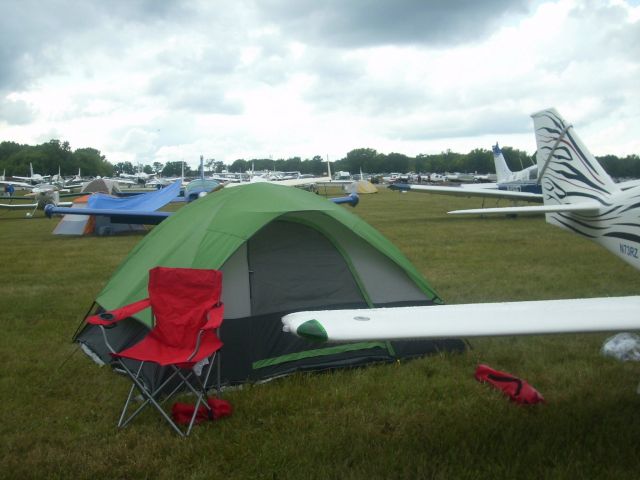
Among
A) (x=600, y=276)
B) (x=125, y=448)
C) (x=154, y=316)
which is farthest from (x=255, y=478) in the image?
(x=600, y=276)

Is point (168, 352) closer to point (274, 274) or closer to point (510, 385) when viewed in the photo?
point (274, 274)

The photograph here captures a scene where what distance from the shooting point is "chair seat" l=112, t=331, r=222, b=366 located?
309 cm

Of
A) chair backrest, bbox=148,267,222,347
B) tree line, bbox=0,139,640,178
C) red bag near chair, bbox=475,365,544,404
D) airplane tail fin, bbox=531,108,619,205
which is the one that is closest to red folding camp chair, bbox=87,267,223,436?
chair backrest, bbox=148,267,222,347

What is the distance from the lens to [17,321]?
17.7 feet

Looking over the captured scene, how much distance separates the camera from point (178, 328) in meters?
3.44

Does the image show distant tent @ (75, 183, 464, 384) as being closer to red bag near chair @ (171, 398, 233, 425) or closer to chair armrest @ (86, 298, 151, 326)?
chair armrest @ (86, 298, 151, 326)

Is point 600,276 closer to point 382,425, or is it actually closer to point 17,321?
point 382,425

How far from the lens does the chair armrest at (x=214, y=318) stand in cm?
317

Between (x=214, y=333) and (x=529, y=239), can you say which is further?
(x=529, y=239)

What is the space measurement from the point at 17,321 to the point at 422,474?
4409 mm

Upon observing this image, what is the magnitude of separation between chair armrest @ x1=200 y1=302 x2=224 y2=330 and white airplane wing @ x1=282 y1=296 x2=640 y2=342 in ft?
2.76

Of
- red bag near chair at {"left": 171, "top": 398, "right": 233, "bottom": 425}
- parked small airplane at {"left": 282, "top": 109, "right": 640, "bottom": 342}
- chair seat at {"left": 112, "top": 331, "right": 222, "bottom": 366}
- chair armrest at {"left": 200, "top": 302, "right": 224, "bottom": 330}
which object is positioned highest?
parked small airplane at {"left": 282, "top": 109, "right": 640, "bottom": 342}

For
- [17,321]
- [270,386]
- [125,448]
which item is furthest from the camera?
[17,321]

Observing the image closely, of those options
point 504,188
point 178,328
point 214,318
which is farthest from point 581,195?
point 504,188
